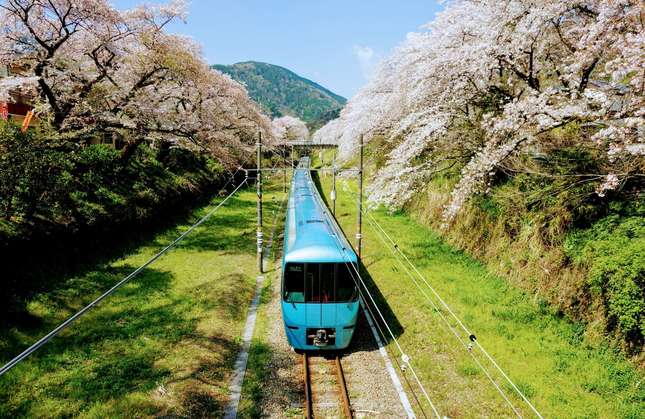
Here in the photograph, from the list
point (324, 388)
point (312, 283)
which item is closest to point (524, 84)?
point (312, 283)

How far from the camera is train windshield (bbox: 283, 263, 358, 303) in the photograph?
365 inches

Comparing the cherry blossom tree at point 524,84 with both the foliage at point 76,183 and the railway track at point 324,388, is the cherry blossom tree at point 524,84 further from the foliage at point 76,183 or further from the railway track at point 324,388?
the foliage at point 76,183

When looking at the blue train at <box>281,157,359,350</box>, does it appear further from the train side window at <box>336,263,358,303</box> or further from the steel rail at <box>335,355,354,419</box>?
the steel rail at <box>335,355,354,419</box>

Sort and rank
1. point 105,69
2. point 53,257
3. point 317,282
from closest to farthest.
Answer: point 317,282, point 53,257, point 105,69

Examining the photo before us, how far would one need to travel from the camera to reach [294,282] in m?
9.34

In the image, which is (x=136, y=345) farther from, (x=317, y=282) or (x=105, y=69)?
(x=105, y=69)

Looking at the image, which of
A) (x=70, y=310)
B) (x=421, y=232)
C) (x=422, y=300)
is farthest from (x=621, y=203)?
(x=70, y=310)

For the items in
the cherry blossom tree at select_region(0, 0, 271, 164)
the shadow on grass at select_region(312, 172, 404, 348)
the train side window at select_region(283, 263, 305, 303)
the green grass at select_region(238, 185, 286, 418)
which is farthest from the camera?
the cherry blossom tree at select_region(0, 0, 271, 164)

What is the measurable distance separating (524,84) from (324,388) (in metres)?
12.3

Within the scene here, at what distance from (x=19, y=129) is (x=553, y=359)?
16.3 metres

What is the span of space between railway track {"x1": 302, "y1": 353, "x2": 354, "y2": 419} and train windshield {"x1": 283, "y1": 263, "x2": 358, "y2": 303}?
157 centimetres

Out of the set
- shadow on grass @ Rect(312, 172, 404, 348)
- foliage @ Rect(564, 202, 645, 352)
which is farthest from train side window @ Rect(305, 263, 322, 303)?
foliage @ Rect(564, 202, 645, 352)

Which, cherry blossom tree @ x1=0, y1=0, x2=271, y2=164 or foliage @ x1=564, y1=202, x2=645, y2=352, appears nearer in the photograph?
foliage @ x1=564, y1=202, x2=645, y2=352

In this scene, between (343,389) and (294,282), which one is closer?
(343,389)
